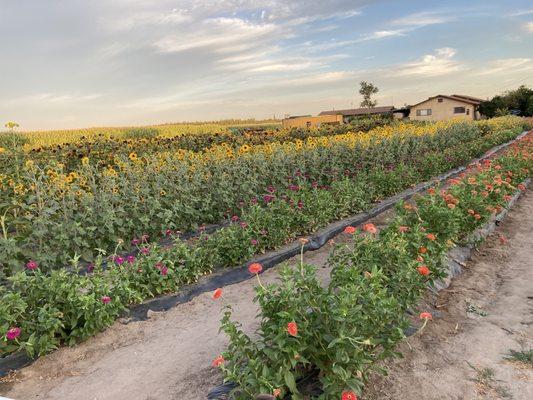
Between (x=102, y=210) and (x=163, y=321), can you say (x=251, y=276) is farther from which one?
(x=102, y=210)

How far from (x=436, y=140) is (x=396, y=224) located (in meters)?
11.8

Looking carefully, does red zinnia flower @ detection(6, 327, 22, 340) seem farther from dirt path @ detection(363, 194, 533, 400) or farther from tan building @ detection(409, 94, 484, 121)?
tan building @ detection(409, 94, 484, 121)

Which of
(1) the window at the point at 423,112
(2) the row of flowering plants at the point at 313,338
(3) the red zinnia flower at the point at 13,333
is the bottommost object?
(3) the red zinnia flower at the point at 13,333

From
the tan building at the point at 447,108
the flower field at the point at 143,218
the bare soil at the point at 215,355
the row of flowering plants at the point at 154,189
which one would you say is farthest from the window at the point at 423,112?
the bare soil at the point at 215,355

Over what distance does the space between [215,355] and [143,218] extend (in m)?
2.81

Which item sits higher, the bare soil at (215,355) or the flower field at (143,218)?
the flower field at (143,218)

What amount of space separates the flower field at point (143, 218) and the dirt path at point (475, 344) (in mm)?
575

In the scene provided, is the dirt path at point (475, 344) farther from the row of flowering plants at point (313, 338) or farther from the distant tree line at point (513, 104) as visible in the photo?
the distant tree line at point (513, 104)

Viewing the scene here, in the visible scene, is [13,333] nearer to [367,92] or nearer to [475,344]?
[475,344]

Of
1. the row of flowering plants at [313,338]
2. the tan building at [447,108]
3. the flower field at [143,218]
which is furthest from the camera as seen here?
the tan building at [447,108]

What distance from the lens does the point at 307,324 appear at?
2.67 m

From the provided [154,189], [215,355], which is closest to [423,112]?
[154,189]

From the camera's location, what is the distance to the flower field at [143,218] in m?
3.99

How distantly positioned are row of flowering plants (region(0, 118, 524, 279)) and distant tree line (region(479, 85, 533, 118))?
1919 inches
